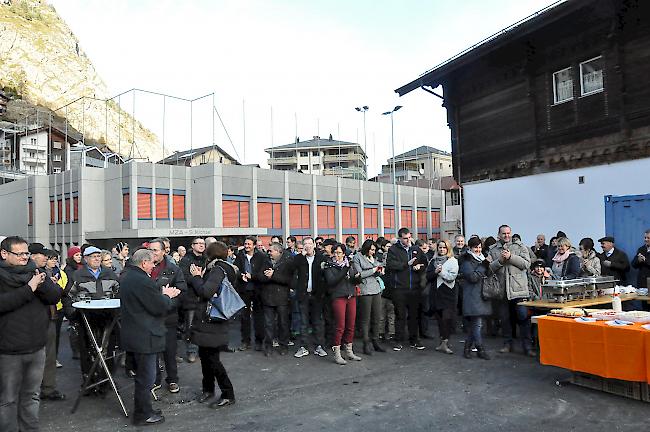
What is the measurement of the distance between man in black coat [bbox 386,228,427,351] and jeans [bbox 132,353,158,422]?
4.67 m

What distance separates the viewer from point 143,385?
5289mm

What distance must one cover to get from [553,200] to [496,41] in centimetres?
541

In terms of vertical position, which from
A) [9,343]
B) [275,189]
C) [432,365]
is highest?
[275,189]

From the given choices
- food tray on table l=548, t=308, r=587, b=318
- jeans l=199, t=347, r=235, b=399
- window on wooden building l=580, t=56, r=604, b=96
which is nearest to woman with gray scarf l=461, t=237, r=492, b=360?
food tray on table l=548, t=308, r=587, b=318

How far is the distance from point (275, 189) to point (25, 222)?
60.1ft

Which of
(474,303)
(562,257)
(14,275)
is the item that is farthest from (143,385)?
(562,257)

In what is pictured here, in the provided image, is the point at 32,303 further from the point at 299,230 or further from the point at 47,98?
the point at 47,98

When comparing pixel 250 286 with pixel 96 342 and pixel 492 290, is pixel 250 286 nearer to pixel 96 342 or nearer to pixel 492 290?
pixel 96 342

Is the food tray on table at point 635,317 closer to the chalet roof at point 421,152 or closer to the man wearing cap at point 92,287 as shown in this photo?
the man wearing cap at point 92,287

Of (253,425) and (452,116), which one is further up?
(452,116)

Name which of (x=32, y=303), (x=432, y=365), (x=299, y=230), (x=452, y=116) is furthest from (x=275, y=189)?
(x=32, y=303)

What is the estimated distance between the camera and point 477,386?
6.48 m

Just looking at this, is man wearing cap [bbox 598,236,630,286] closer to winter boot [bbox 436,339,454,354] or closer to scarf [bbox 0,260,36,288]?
winter boot [bbox 436,339,454,354]

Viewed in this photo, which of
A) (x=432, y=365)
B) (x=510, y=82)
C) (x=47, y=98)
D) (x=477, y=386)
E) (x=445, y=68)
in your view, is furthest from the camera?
(x=47, y=98)
